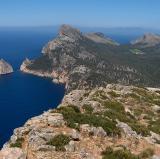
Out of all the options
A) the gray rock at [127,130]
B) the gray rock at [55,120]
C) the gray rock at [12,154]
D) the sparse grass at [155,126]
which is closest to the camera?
the gray rock at [12,154]

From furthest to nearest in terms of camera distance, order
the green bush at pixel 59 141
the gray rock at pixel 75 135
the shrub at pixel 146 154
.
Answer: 1. the shrub at pixel 146 154
2. the gray rock at pixel 75 135
3. the green bush at pixel 59 141

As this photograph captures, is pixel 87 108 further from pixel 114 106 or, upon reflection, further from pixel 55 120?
pixel 55 120

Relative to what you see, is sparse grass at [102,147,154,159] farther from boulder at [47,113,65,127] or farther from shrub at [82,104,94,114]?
shrub at [82,104,94,114]

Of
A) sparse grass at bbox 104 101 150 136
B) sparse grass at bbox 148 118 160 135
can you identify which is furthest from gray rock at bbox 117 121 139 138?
sparse grass at bbox 148 118 160 135

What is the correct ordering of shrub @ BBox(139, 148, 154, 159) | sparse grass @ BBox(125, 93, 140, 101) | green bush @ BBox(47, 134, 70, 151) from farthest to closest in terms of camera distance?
sparse grass @ BBox(125, 93, 140, 101) → shrub @ BBox(139, 148, 154, 159) → green bush @ BBox(47, 134, 70, 151)

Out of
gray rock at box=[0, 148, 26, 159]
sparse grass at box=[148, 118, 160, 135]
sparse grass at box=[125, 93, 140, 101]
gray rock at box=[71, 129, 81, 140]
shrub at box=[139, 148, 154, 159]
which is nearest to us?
gray rock at box=[0, 148, 26, 159]

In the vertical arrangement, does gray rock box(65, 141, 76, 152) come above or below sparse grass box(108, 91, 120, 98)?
above

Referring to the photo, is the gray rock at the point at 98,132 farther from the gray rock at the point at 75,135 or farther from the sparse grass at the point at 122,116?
the sparse grass at the point at 122,116

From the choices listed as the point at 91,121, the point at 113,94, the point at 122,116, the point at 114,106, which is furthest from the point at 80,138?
the point at 113,94

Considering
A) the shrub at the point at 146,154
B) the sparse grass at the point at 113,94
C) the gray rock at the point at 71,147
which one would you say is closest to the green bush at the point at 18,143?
the gray rock at the point at 71,147

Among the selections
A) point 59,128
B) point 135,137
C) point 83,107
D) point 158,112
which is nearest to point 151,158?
point 135,137
